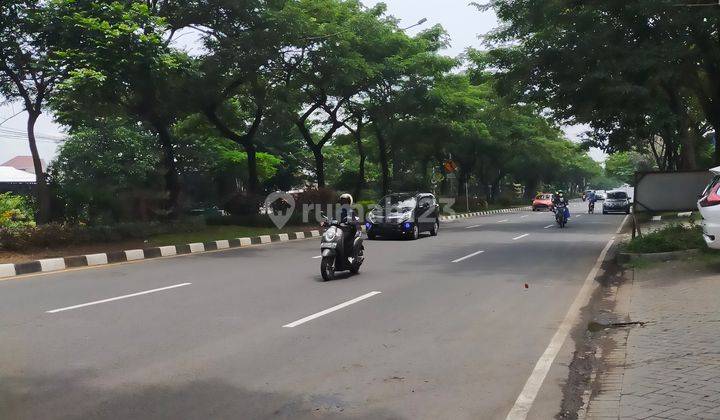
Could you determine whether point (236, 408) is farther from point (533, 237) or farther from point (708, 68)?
point (533, 237)

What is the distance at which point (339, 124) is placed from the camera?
28109mm

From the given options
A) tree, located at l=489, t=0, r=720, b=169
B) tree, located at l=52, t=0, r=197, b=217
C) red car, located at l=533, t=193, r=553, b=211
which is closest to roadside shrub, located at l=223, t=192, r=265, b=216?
tree, located at l=52, t=0, r=197, b=217

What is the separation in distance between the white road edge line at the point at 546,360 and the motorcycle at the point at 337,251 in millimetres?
3785

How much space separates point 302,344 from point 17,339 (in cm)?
278

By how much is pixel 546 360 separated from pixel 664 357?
3.13 feet

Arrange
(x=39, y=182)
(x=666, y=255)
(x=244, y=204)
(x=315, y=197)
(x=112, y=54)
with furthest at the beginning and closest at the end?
(x=315, y=197) < (x=244, y=204) < (x=39, y=182) < (x=112, y=54) < (x=666, y=255)

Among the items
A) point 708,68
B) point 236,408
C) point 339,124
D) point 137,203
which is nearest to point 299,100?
point 339,124

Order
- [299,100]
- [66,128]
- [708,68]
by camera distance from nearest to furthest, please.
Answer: [708,68], [66,128], [299,100]

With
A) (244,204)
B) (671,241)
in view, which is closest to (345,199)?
(671,241)

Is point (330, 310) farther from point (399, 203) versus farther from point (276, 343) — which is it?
point (399, 203)

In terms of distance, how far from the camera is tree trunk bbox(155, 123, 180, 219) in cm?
1947

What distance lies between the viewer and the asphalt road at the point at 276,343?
4273mm

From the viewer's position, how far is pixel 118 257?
46.0ft

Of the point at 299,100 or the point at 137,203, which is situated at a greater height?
the point at 299,100
